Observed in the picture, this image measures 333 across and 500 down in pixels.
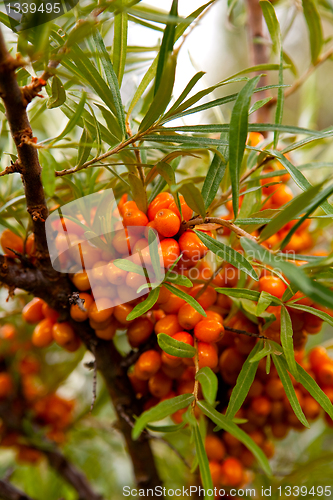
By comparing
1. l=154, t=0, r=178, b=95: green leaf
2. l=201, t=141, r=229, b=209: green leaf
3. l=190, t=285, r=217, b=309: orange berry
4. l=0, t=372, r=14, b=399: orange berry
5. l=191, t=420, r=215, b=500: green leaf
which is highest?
l=154, t=0, r=178, b=95: green leaf

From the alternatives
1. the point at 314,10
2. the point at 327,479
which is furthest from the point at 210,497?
the point at 314,10

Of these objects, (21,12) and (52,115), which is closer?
(21,12)

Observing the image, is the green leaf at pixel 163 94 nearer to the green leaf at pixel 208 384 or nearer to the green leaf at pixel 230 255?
the green leaf at pixel 230 255

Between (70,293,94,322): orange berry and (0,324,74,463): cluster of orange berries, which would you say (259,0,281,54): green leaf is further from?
(0,324,74,463): cluster of orange berries

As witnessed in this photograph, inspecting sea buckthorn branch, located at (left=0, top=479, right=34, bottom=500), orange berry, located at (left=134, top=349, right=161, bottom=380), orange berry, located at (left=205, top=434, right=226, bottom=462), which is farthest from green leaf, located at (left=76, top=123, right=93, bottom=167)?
sea buckthorn branch, located at (left=0, top=479, right=34, bottom=500)

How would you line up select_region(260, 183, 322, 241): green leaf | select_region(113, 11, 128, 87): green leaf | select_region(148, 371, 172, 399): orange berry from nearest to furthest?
1. select_region(260, 183, 322, 241): green leaf
2. select_region(113, 11, 128, 87): green leaf
3. select_region(148, 371, 172, 399): orange berry

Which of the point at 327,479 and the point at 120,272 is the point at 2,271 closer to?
the point at 120,272
